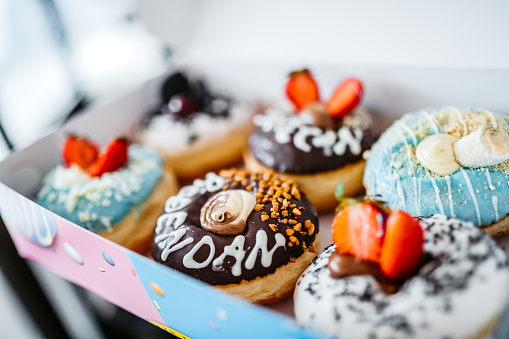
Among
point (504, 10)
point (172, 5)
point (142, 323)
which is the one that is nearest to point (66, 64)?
point (172, 5)

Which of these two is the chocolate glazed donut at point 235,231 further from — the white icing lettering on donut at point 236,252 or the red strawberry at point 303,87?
the red strawberry at point 303,87

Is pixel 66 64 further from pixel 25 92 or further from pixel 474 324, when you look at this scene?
pixel 474 324

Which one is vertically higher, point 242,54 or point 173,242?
point 242,54

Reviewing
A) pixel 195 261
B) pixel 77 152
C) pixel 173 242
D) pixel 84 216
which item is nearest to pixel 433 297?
pixel 195 261

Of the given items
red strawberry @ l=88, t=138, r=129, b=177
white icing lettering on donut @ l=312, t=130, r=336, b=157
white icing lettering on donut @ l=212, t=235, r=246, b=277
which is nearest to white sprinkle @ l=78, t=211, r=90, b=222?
red strawberry @ l=88, t=138, r=129, b=177

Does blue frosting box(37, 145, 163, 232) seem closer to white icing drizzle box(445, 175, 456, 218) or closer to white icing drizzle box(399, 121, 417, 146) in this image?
white icing drizzle box(399, 121, 417, 146)

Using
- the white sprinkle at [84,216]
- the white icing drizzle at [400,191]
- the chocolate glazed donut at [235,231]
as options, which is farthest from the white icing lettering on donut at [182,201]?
the white icing drizzle at [400,191]

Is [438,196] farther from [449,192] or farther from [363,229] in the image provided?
[363,229]
